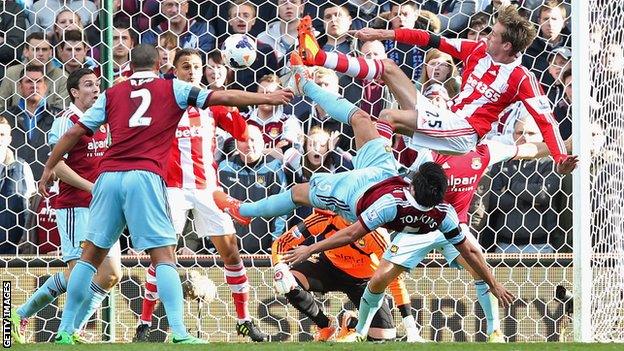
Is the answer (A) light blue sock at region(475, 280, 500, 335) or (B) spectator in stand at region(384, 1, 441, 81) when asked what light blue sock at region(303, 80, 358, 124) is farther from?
(B) spectator in stand at region(384, 1, 441, 81)

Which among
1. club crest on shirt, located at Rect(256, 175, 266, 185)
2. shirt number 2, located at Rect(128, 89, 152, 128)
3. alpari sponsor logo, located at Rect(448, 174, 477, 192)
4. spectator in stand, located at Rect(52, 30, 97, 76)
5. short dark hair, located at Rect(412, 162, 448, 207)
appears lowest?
club crest on shirt, located at Rect(256, 175, 266, 185)

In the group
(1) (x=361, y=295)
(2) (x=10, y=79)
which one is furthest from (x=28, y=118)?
(1) (x=361, y=295)

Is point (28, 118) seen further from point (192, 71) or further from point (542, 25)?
point (542, 25)

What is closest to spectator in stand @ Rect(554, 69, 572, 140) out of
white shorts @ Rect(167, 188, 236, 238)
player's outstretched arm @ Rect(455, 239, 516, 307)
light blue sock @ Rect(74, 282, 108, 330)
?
player's outstretched arm @ Rect(455, 239, 516, 307)

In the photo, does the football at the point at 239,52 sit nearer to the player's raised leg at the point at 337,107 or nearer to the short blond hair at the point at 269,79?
the player's raised leg at the point at 337,107

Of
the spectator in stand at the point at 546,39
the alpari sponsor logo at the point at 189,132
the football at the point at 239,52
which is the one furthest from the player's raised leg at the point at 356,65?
the spectator in stand at the point at 546,39

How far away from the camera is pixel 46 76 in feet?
37.0

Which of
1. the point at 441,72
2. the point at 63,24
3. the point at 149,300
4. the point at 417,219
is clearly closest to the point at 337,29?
the point at 441,72

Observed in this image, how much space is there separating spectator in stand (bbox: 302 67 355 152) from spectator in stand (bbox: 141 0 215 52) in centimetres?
98

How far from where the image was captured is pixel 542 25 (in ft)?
37.5

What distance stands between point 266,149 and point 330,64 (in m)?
1.93

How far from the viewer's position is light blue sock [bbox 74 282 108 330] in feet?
29.9

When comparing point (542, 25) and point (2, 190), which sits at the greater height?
point (542, 25)

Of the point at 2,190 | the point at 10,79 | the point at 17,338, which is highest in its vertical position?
the point at 10,79
